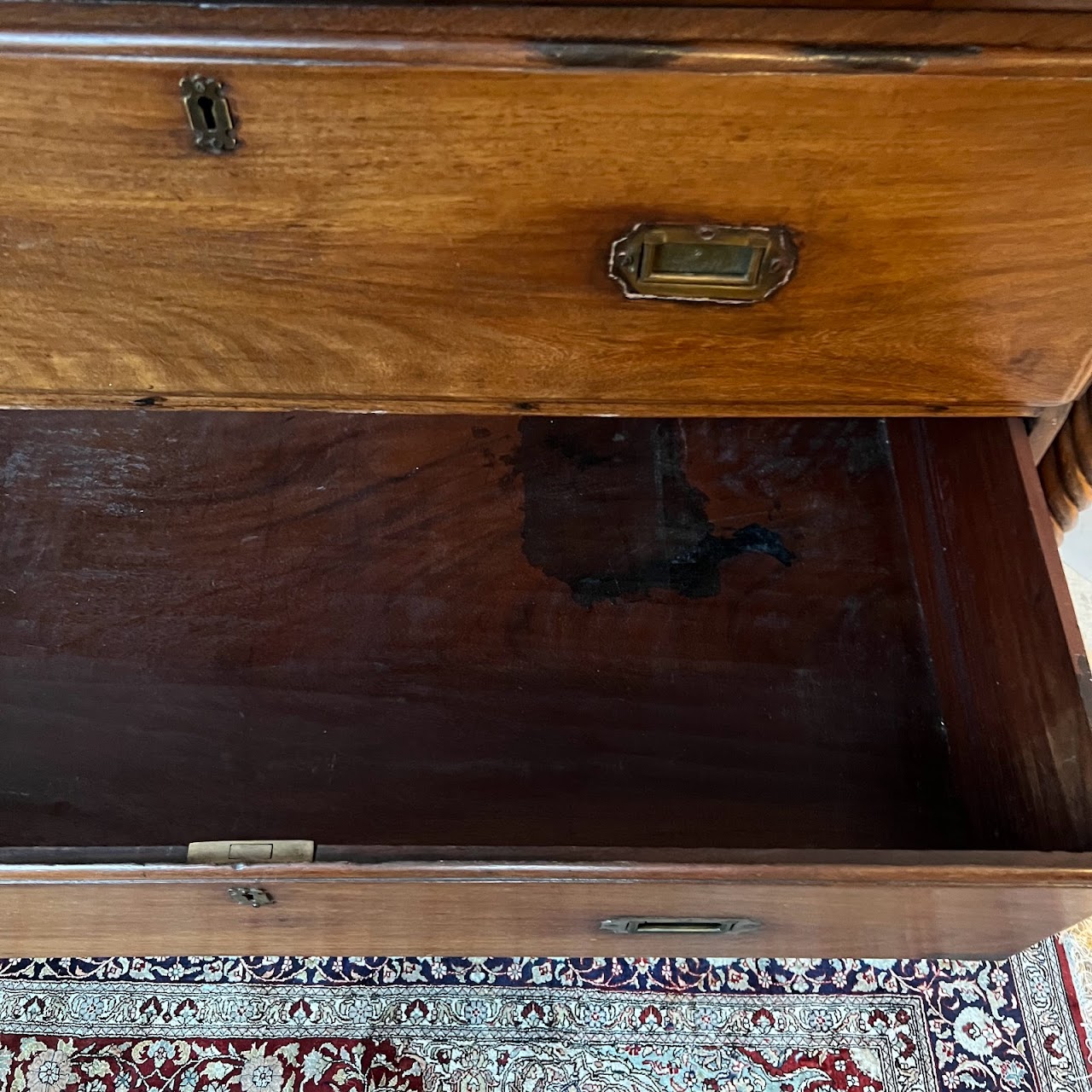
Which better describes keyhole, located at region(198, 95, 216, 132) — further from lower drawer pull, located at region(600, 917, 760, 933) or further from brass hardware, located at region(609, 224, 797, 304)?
lower drawer pull, located at region(600, 917, 760, 933)

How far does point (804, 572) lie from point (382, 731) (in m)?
0.40

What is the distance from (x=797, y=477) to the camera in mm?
900

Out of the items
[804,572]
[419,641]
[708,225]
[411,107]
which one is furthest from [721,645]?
[411,107]

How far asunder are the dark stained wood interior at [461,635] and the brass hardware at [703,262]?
0.38m

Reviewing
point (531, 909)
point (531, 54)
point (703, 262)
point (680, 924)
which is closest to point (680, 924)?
point (680, 924)

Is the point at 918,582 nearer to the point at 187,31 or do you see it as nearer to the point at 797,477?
the point at 797,477

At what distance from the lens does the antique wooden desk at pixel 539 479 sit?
416 millimetres

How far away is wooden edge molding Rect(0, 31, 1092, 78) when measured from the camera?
0.40 meters

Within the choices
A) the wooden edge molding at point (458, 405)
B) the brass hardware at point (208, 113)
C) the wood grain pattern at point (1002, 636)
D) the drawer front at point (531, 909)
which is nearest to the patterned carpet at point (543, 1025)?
the drawer front at point (531, 909)

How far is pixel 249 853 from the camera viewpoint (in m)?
0.56

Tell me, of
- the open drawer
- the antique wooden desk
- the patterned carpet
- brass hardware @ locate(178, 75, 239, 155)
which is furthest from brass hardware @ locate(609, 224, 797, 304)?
the patterned carpet

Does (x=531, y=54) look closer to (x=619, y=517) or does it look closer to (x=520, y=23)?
(x=520, y=23)

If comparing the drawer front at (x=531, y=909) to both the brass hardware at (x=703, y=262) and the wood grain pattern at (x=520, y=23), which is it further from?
the wood grain pattern at (x=520, y=23)

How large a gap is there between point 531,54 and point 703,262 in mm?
141
